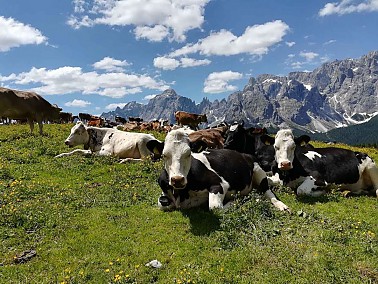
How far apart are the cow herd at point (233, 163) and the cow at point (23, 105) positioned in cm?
919

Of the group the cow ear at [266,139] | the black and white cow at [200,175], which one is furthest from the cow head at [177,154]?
the cow ear at [266,139]

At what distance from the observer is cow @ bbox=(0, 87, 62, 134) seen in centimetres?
2498

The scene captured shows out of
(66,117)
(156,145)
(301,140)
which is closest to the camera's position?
(156,145)

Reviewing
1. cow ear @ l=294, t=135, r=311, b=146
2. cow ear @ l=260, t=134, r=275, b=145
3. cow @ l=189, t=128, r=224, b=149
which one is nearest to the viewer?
cow ear @ l=294, t=135, r=311, b=146

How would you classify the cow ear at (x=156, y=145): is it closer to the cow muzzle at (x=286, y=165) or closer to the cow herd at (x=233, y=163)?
the cow herd at (x=233, y=163)

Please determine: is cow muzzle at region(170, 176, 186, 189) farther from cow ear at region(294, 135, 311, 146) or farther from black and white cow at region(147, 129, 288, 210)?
cow ear at region(294, 135, 311, 146)

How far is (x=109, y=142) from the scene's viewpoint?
1897cm

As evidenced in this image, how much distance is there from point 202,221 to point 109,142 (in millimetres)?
11336

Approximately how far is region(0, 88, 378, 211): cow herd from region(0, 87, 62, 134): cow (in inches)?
362

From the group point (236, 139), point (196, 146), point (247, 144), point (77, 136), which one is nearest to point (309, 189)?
point (247, 144)

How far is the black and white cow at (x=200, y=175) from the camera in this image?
867cm

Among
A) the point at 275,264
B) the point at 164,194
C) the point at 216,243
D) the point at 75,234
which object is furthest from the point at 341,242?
the point at 75,234

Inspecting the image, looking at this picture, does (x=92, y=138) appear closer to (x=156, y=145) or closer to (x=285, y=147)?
(x=156, y=145)

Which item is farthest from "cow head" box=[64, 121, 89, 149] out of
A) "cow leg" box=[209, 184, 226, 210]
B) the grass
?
"cow leg" box=[209, 184, 226, 210]
